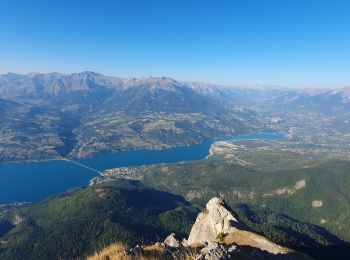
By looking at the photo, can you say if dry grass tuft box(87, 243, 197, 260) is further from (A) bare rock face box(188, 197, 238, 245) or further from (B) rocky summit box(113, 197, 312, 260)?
(A) bare rock face box(188, 197, 238, 245)

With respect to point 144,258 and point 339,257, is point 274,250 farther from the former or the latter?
point 339,257

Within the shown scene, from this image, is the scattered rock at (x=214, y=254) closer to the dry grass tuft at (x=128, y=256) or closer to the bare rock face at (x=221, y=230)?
the dry grass tuft at (x=128, y=256)

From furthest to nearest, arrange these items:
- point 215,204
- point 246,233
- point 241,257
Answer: point 215,204 < point 246,233 < point 241,257

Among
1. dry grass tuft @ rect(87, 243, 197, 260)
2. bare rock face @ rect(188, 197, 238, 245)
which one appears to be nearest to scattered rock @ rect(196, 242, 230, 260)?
dry grass tuft @ rect(87, 243, 197, 260)

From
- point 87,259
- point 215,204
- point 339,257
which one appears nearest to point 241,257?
point 87,259

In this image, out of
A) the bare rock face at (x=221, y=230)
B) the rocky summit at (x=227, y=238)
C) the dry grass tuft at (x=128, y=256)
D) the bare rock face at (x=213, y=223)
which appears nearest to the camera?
the dry grass tuft at (x=128, y=256)

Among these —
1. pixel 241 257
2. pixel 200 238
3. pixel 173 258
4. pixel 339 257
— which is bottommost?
pixel 339 257

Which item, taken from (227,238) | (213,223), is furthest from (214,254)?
(213,223)

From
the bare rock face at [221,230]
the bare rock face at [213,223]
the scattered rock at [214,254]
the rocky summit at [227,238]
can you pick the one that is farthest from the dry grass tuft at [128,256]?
the bare rock face at [213,223]
